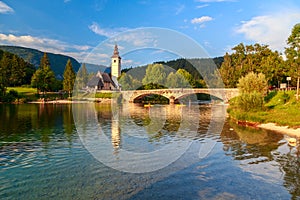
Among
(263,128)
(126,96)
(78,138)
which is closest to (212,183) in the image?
(78,138)

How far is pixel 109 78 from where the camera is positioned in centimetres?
15412

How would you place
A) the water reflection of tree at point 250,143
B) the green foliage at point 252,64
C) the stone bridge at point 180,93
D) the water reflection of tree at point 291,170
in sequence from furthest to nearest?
the stone bridge at point 180,93 < the green foliage at point 252,64 < the water reflection of tree at point 250,143 < the water reflection of tree at point 291,170

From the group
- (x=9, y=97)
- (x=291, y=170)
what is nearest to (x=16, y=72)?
(x=9, y=97)

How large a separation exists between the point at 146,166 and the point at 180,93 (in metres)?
83.0

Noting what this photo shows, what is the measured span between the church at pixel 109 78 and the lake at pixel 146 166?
112 metres

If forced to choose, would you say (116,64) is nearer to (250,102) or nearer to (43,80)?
(43,80)

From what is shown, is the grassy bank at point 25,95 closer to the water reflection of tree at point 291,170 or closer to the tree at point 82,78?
the tree at point 82,78

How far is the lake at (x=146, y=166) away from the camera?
15.2 m

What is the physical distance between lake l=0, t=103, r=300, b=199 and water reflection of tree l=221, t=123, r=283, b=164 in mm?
82

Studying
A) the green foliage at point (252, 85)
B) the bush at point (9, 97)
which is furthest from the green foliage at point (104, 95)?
the green foliage at point (252, 85)

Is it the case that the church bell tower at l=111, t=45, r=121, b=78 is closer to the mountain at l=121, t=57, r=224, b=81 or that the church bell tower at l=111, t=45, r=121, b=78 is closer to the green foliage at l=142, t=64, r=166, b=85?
the mountain at l=121, t=57, r=224, b=81

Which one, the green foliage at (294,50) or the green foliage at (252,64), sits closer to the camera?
the green foliage at (294,50)

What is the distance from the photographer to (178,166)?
20.4m

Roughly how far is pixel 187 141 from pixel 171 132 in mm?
6663
